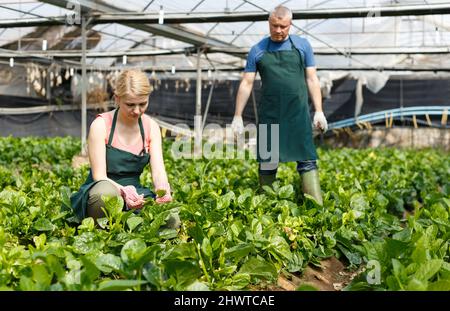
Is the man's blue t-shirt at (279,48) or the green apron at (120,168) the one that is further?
the man's blue t-shirt at (279,48)

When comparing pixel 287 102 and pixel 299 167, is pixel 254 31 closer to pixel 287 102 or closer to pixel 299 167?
pixel 287 102

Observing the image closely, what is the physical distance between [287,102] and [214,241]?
202 cm

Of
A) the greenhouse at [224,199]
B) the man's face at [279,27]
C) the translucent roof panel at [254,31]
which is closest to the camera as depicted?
the greenhouse at [224,199]

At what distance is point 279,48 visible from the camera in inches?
166

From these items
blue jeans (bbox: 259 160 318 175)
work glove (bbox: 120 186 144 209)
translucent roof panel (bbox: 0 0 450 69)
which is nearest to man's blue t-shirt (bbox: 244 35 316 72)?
blue jeans (bbox: 259 160 318 175)

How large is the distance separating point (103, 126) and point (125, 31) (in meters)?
9.83

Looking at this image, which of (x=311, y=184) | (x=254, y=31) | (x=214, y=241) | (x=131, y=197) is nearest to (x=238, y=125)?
(x=311, y=184)

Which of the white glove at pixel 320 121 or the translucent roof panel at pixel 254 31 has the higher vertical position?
the translucent roof panel at pixel 254 31

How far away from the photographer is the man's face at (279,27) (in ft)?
13.3

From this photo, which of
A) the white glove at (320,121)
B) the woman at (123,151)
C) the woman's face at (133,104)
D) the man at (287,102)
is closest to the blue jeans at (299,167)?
the man at (287,102)

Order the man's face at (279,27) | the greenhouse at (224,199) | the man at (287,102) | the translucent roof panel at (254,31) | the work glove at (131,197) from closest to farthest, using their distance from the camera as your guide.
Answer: the greenhouse at (224,199), the work glove at (131,197), the man's face at (279,27), the man at (287,102), the translucent roof panel at (254,31)

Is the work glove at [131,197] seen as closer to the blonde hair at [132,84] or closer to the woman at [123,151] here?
the woman at [123,151]

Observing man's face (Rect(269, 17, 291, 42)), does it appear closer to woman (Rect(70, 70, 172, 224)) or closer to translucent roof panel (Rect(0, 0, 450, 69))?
woman (Rect(70, 70, 172, 224))

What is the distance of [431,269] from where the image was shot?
2.03 meters
